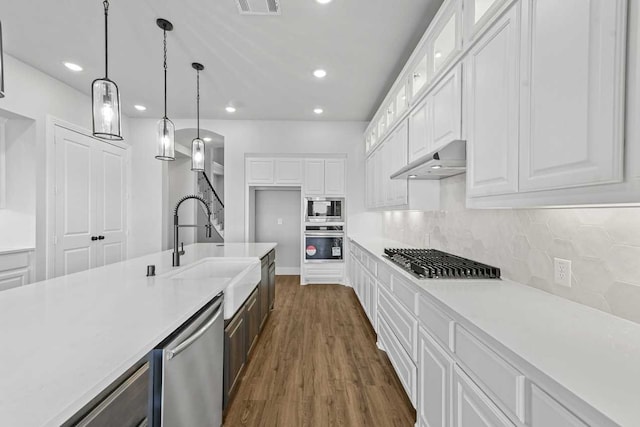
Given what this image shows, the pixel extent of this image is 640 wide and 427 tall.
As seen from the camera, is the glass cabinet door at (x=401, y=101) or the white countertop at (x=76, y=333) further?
the glass cabinet door at (x=401, y=101)

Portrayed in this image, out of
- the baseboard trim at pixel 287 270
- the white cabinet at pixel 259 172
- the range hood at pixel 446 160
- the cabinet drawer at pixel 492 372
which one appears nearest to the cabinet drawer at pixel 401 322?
the cabinet drawer at pixel 492 372

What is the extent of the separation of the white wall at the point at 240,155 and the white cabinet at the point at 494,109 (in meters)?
3.56

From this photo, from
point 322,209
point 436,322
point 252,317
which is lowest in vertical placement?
point 252,317

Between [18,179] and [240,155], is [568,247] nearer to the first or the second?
[240,155]

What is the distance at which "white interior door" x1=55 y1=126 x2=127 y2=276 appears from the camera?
3.76m

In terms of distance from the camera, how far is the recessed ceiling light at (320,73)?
10.9 feet

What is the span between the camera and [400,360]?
80.8 inches

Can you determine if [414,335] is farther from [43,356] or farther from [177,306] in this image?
[43,356]

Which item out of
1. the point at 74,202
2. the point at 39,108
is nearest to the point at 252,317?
the point at 74,202

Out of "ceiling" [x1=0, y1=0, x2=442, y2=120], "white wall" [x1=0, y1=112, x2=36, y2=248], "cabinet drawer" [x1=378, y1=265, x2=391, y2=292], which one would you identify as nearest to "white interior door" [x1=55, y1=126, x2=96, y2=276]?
"white wall" [x1=0, y1=112, x2=36, y2=248]

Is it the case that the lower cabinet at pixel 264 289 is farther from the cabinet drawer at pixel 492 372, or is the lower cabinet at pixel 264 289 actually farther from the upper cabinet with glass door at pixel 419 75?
the upper cabinet with glass door at pixel 419 75

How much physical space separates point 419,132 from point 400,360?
1817mm

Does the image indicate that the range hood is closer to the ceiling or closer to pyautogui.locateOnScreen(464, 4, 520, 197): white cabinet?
pyautogui.locateOnScreen(464, 4, 520, 197): white cabinet

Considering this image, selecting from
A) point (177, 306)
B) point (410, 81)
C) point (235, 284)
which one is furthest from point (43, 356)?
point (410, 81)
